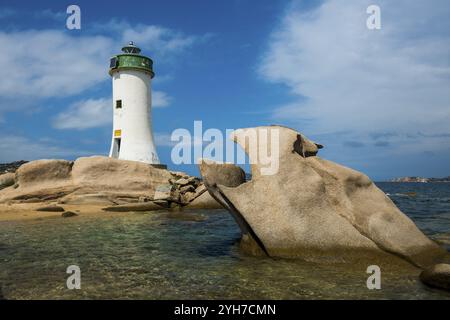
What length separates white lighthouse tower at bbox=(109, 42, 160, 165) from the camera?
30781 mm

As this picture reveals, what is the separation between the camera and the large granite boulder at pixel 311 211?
348 inches

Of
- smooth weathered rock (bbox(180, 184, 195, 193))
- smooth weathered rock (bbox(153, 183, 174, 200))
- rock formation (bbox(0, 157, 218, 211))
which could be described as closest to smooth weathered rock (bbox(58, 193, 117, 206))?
rock formation (bbox(0, 157, 218, 211))

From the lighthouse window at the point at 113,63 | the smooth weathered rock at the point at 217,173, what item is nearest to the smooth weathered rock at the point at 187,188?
the smooth weathered rock at the point at 217,173

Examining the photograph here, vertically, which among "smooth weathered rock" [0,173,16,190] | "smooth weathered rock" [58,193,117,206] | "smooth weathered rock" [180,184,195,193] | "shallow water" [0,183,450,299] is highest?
"smooth weathered rock" [0,173,16,190]

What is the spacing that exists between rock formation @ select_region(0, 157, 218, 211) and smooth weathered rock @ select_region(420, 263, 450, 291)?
1703 cm

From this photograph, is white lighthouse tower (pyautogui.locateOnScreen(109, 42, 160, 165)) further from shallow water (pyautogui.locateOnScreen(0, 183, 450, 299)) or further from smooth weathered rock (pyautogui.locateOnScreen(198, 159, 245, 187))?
smooth weathered rock (pyautogui.locateOnScreen(198, 159, 245, 187))

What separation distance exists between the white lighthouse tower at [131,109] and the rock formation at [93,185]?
5268mm

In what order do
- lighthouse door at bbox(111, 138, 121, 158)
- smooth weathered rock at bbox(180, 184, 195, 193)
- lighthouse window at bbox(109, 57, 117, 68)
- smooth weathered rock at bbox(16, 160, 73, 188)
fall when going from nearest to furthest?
1. smooth weathered rock at bbox(16, 160, 73, 188)
2. smooth weathered rock at bbox(180, 184, 195, 193)
3. lighthouse window at bbox(109, 57, 117, 68)
4. lighthouse door at bbox(111, 138, 121, 158)

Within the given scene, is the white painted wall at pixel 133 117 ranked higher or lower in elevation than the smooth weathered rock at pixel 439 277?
higher

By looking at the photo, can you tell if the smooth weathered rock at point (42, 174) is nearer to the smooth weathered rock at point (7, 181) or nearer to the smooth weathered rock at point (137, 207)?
the smooth weathered rock at point (7, 181)

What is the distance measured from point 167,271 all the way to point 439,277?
556cm

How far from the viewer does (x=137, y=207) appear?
2158cm

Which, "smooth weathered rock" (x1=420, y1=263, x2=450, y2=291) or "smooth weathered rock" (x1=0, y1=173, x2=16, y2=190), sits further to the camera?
"smooth weathered rock" (x1=0, y1=173, x2=16, y2=190)

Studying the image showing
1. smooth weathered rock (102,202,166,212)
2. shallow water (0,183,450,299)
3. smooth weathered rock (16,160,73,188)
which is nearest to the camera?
shallow water (0,183,450,299)
